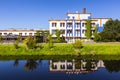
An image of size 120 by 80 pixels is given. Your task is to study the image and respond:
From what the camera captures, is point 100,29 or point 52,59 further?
point 100,29

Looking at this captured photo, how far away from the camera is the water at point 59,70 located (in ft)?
108

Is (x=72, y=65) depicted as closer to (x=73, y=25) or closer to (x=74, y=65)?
(x=74, y=65)

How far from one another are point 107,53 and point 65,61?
13067mm

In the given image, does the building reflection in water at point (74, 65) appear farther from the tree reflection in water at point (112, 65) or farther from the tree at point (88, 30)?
the tree at point (88, 30)

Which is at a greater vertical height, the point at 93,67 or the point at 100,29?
the point at 100,29

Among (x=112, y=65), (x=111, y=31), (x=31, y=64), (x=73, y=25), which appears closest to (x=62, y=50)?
(x=31, y=64)

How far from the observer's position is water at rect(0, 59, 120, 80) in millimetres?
32938

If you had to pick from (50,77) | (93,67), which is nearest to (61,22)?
(93,67)

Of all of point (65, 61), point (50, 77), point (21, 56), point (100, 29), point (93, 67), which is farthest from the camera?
point (100, 29)

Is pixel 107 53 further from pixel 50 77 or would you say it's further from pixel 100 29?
pixel 100 29

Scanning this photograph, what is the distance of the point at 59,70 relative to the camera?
132 ft

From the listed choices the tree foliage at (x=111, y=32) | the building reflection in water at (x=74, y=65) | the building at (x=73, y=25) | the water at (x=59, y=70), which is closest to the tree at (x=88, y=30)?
the building at (x=73, y=25)

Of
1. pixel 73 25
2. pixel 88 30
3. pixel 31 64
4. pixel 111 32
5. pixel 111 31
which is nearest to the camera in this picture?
pixel 31 64

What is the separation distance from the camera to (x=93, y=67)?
42219 millimetres
